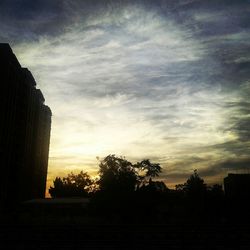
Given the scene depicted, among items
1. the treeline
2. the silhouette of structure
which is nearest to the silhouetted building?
the treeline

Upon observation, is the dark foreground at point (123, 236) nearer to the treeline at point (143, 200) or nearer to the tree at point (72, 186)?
the treeline at point (143, 200)

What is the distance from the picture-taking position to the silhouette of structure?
1937 inches

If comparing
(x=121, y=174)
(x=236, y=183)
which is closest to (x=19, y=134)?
(x=121, y=174)

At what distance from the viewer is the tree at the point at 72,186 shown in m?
109

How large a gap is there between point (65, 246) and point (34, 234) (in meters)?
2.01

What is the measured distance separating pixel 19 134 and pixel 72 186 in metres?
61.0

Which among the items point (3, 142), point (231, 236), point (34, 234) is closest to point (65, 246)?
point (34, 234)

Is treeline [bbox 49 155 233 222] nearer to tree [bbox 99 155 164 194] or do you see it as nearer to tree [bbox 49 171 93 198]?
tree [bbox 99 155 164 194]

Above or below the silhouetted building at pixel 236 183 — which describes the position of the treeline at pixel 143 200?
below

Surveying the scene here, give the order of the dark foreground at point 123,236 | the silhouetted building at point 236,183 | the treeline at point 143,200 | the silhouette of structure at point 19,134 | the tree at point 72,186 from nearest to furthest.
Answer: the dark foreground at point 123,236, the treeline at point 143,200, the silhouette of structure at point 19,134, the silhouetted building at point 236,183, the tree at point 72,186

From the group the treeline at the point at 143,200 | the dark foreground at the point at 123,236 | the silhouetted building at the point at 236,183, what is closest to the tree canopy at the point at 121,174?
the treeline at the point at 143,200

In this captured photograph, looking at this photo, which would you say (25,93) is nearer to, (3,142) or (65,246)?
(3,142)

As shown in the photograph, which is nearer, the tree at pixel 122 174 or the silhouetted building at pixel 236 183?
the tree at pixel 122 174

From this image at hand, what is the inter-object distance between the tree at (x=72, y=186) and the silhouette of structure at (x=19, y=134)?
104 ft
